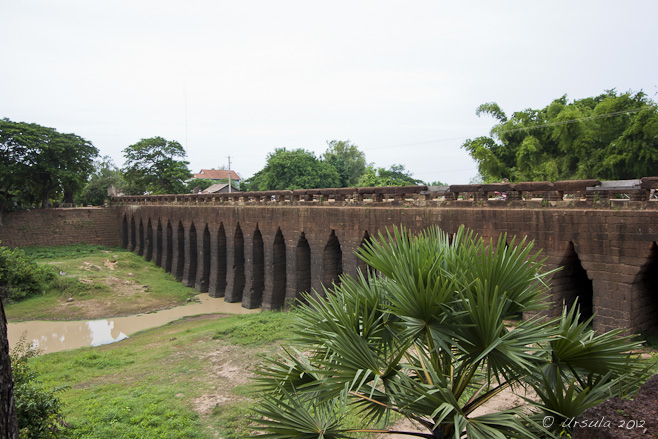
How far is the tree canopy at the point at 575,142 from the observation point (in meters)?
20.9

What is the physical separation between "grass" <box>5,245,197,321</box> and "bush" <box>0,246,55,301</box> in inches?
16.2

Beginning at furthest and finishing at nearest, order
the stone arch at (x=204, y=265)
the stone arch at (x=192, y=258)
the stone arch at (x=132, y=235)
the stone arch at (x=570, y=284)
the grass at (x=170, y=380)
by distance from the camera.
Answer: the stone arch at (x=132, y=235)
the stone arch at (x=192, y=258)
the stone arch at (x=204, y=265)
the stone arch at (x=570, y=284)
the grass at (x=170, y=380)

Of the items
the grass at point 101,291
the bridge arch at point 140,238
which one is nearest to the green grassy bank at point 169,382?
the grass at point 101,291

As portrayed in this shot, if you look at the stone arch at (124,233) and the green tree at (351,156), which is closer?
the stone arch at (124,233)

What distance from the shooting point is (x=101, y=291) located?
72.7 ft

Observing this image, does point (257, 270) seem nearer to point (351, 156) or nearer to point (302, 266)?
point (302, 266)

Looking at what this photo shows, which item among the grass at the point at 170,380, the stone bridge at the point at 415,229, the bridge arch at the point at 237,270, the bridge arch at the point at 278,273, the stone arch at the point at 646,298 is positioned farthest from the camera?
the bridge arch at the point at 237,270

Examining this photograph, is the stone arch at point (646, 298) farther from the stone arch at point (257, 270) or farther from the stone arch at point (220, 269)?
the stone arch at point (220, 269)

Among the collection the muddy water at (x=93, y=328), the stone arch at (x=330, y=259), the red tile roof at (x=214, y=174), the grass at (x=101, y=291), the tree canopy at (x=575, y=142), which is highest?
the red tile roof at (x=214, y=174)

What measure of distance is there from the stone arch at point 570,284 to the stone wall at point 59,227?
113 feet

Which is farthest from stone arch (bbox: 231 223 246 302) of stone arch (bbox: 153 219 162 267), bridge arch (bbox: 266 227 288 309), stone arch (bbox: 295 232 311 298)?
stone arch (bbox: 153 219 162 267)

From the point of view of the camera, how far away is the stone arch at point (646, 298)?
8.18m

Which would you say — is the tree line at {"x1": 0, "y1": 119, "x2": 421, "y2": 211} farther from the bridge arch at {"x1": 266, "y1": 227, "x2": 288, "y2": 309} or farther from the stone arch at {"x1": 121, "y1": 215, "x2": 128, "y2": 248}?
the bridge arch at {"x1": 266, "y1": 227, "x2": 288, "y2": 309}

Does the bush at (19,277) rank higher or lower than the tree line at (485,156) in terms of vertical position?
lower
